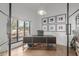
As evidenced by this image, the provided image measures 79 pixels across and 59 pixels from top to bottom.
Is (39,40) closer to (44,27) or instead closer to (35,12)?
(44,27)

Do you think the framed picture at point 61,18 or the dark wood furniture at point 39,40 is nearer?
the framed picture at point 61,18

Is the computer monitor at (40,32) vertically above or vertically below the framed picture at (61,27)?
below

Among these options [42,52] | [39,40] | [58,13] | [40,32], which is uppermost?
[58,13]

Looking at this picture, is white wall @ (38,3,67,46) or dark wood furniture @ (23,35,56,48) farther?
dark wood furniture @ (23,35,56,48)

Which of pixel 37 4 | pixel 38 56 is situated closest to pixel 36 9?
pixel 37 4

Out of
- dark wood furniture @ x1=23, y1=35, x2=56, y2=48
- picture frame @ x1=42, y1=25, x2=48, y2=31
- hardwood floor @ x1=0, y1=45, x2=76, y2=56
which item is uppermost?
picture frame @ x1=42, y1=25, x2=48, y2=31

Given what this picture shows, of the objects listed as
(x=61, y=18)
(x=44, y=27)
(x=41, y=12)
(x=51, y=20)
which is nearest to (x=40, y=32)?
(x=44, y=27)

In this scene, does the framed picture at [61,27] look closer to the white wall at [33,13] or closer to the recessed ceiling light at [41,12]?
the white wall at [33,13]

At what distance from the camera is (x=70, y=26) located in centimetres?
Answer: 317

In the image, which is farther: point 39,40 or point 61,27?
point 39,40

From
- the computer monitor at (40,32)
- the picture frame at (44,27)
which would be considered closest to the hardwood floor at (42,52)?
the computer monitor at (40,32)

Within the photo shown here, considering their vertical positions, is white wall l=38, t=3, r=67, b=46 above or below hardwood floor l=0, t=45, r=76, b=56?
above

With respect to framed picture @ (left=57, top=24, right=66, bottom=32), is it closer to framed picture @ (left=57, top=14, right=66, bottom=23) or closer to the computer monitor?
framed picture @ (left=57, top=14, right=66, bottom=23)

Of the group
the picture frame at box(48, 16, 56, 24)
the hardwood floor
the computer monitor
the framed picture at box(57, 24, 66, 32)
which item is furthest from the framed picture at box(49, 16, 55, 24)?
the hardwood floor
